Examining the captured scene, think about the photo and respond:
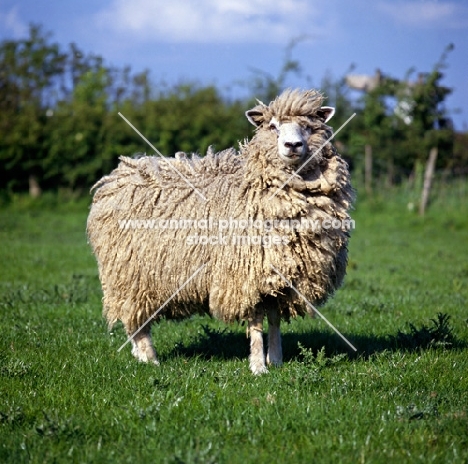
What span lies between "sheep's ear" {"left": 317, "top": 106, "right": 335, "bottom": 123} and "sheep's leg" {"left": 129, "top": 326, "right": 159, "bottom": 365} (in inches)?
89.6

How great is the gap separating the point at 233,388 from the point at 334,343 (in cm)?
188

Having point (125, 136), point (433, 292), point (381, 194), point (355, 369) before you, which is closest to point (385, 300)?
point (433, 292)

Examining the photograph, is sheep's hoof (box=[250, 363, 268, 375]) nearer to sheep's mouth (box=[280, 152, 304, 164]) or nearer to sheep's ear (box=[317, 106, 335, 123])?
sheep's mouth (box=[280, 152, 304, 164])

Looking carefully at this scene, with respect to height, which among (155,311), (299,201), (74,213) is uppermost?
(299,201)

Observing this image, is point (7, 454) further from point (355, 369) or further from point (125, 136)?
point (125, 136)

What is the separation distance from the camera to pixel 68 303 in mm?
8219

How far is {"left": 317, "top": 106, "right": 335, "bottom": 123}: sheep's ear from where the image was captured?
557cm

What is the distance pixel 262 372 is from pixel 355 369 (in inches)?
27.2

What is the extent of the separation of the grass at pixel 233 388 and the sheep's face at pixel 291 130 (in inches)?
57.4

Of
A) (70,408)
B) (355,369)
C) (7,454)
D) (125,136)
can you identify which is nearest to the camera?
(7,454)

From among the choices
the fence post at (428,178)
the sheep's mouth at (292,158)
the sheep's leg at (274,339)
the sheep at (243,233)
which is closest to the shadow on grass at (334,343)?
the sheep's leg at (274,339)

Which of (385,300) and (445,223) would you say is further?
(445,223)

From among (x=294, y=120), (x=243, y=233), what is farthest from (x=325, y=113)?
(x=243, y=233)

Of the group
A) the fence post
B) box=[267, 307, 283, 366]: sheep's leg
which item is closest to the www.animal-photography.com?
box=[267, 307, 283, 366]: sheep's leg
